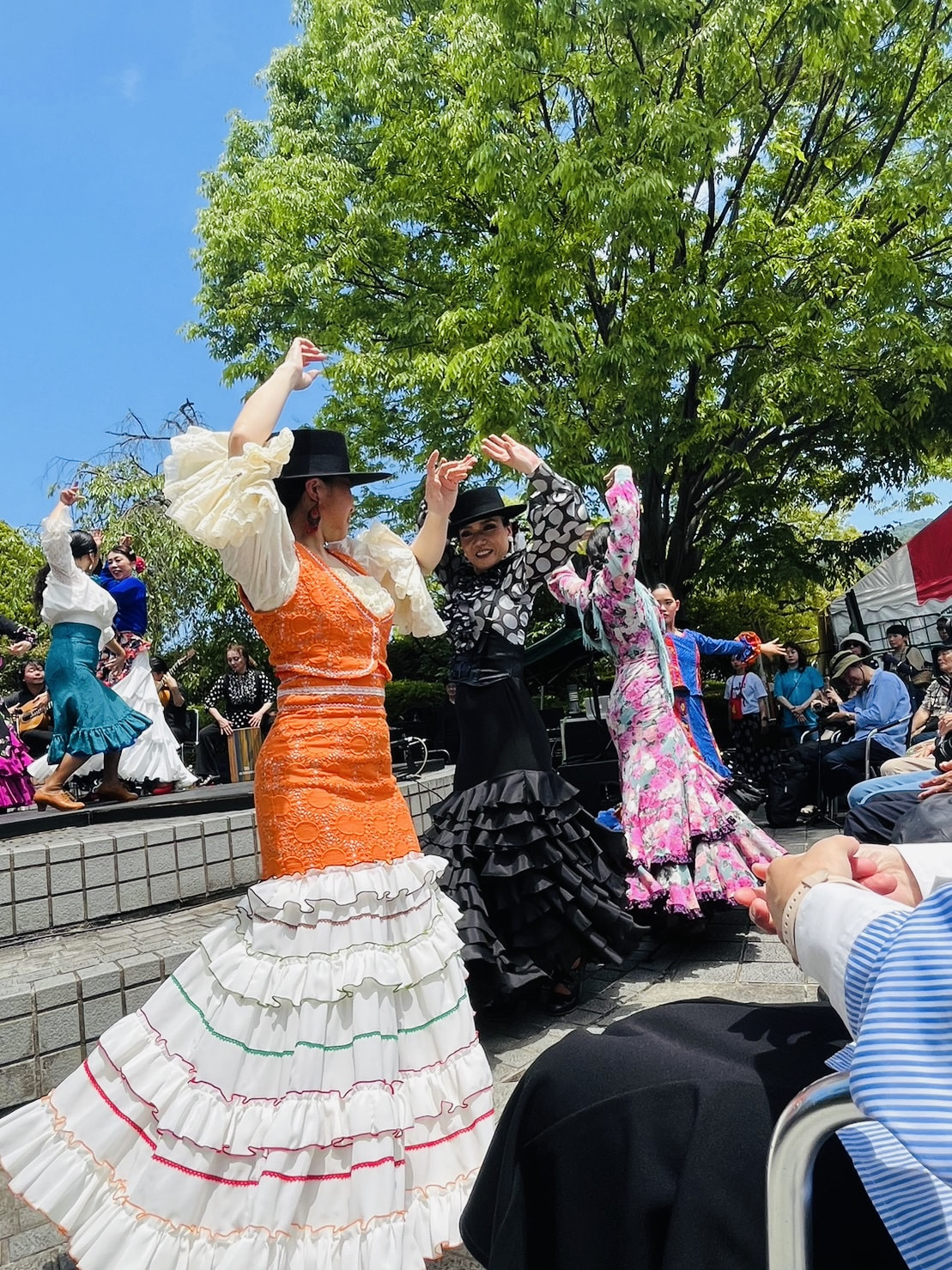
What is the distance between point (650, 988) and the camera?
372cm

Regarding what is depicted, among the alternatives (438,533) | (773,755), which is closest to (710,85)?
(773,755)

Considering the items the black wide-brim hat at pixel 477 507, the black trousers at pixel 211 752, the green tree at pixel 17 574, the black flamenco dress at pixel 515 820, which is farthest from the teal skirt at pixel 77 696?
the green tree at pixel 17 574

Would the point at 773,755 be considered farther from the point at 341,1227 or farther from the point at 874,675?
the point at 341,1227

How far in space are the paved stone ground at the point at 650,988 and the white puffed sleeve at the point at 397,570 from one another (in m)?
1.39

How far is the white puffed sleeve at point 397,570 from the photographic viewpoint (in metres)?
2.74

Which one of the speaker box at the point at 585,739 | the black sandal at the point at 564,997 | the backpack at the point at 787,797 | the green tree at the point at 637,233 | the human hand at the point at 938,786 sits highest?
the green tree at the point at 637,233

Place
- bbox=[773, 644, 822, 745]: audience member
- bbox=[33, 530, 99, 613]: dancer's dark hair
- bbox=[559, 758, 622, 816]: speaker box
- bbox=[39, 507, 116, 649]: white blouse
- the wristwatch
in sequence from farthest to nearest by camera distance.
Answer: bbox=[773, 644, 822, 745]: audience member
bbox=[559, 758, 622, 816]: speaker box
bbox=[33, 530, 99, 613]: dancer's dark hair
bbox=[39, 507, 116, 649]: white blouse
the wristwatch

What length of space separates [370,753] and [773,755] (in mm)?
7256

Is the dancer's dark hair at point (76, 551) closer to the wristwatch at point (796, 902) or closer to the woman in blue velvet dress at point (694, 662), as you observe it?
the woman in blue velvet dress at point (694, 662)

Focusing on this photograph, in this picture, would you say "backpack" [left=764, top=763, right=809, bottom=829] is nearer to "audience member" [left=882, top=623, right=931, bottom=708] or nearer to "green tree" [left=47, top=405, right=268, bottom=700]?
"audience member" [left=882, top=623, right=931, bottom=708]

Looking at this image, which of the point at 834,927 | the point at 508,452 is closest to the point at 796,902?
the point at 834,927

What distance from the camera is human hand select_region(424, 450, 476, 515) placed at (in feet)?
9.40

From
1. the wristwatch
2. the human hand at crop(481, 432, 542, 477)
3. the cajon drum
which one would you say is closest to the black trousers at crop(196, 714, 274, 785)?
the cajon drum

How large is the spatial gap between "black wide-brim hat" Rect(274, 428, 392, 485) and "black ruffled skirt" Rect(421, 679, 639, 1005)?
1288 millimetres
